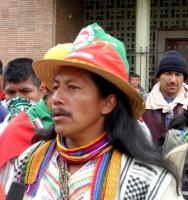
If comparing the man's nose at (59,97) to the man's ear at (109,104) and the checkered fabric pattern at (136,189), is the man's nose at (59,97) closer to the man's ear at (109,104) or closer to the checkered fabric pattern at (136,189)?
the man's ear at (109,104)

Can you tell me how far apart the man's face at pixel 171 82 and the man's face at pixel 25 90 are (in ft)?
4.76

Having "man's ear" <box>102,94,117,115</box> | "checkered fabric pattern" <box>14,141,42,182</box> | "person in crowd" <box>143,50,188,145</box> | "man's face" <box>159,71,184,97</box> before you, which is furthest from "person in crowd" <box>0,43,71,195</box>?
"man's face" <box>159,71,184,97</box>

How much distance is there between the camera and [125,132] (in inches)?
93.4

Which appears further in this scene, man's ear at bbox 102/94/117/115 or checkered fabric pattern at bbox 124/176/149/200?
man's ear at bbox 102/94/117/115

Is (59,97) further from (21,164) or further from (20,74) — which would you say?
(20,74)

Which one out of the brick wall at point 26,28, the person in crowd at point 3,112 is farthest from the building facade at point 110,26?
the person in crowd at point 3,112

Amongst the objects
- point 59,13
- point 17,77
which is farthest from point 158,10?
point 17,77

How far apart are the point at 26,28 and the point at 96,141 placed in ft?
40.9

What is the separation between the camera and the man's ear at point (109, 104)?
2.37 metres

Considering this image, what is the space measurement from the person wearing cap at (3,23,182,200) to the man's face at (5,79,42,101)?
1.58 m

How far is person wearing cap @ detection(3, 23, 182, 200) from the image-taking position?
7.27 ft

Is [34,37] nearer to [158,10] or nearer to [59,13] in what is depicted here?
[59,13]

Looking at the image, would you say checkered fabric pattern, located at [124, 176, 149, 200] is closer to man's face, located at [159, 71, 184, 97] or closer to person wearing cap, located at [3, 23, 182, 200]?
person wearing cap, located at [3, 23, 182, 200]

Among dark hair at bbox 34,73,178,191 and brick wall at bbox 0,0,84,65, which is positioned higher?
brick wall at bbox 0,0,84,65
